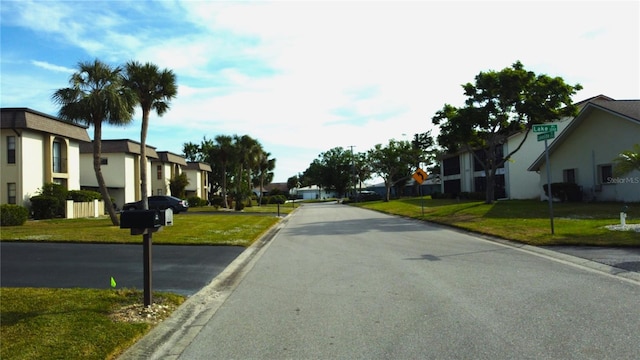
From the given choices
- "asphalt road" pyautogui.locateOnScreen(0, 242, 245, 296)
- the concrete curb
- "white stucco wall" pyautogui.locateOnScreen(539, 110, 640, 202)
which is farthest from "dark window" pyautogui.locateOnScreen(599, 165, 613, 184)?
the concrete curb

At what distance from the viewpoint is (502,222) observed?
66.7 ft

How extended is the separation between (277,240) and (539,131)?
9.69 metres

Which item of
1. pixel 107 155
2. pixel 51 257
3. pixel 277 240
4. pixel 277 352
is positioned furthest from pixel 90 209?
pixel 277 352

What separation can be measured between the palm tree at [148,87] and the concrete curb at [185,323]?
662 inches

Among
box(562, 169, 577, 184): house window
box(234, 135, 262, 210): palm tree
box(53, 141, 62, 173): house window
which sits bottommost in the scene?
box(562, 169, 577, 184): house window

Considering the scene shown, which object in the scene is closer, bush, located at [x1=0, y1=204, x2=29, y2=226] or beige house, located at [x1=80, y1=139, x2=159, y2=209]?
bush, located at [x1=0, y1=204, x2=29, y2=226]

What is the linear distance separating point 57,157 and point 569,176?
3369 centimetres

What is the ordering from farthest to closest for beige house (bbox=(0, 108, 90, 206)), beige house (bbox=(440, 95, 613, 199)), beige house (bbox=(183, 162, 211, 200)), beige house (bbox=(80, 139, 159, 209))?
1. beige house (bbox=(183, 162, 211, 200))
2. beige house (bbox=(80, 139, 159, 209))
3. beige house (bbox=(440, 95, 613, 199))
4. beige house (bbox=(0, 108, 90, 206))

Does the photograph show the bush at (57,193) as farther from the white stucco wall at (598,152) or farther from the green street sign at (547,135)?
the white stucco wall at (598,152)

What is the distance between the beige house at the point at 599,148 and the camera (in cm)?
2650

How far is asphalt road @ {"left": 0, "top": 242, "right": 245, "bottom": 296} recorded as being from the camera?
921 centimetres

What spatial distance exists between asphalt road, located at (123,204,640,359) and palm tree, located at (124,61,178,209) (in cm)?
1674

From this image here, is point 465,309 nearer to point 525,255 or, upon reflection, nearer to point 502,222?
point 525,255

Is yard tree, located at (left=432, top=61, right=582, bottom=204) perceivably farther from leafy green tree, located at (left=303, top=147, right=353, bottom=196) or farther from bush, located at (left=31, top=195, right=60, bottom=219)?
leafy green tree, located at (left=303, top=147, right=353, bottom=196)
